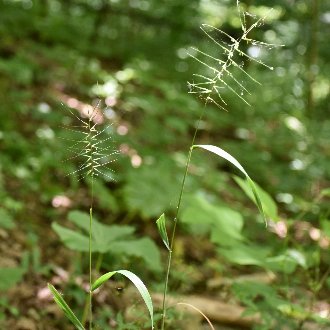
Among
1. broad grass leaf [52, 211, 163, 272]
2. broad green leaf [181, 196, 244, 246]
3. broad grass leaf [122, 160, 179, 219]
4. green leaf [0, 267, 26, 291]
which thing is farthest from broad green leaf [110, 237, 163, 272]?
broad grass leaf [122, 160, 179, 219]

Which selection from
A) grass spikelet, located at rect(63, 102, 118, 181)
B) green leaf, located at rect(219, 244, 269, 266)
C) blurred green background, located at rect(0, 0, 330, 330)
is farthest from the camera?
blurred green background, located at rect(0, 0, 330, 330)

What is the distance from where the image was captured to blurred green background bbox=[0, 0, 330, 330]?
2531 mm

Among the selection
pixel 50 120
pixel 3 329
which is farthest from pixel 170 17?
pixel 3 329

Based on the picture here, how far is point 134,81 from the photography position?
6594mm

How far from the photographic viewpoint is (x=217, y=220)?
2.62m

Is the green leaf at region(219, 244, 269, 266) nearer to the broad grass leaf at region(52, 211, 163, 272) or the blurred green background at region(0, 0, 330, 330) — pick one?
the blurred green background at region(0, 0, 330, 330)

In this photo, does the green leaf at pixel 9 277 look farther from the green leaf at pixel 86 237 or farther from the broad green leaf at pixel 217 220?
the broad green leaf at pixel 217 220

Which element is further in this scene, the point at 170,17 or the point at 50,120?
the point at 170,17

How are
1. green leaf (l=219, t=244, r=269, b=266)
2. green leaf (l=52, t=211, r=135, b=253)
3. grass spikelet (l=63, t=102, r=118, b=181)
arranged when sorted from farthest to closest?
green leaf (l=219, t=244, r=269, b=266) < green leaf (l=52, t=211, r=135, b=253) < grass spikelet (l=63, t=102, r=118, b=181)

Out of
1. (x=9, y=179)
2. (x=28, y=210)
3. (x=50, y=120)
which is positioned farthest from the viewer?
(x=50, y=120)

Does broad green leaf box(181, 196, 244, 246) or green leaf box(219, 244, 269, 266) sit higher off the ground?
broad green leaf box(181, 196, 244, 246)

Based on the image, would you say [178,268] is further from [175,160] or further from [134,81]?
[134,81]

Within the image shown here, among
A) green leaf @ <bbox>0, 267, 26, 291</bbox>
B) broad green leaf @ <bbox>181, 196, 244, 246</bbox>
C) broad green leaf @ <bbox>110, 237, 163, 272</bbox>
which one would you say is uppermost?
broad green leaf @ <bbox>181, 196, 244, 246</bbox>

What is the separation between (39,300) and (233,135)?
4147 mm
